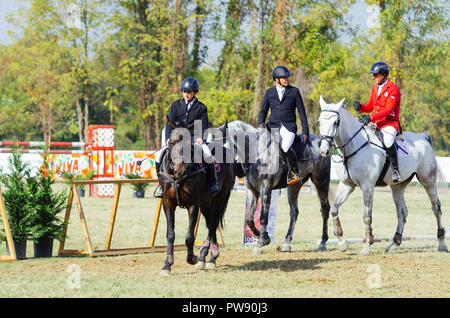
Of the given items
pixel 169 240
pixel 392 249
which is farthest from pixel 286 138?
pixel 169 240

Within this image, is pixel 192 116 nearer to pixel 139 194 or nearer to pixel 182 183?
pixel 182 183

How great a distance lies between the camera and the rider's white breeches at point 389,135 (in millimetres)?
11242

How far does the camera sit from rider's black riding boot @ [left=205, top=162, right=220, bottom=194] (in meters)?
8.91

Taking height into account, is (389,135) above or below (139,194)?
above

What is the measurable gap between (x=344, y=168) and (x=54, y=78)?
37.1 metres

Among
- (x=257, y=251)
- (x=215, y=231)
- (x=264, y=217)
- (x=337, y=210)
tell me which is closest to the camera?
(x=215, y=231)

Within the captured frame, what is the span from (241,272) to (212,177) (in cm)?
142

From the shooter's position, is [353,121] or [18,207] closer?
[18,207]

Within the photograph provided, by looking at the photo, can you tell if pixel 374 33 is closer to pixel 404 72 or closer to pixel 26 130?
pixel 404 72

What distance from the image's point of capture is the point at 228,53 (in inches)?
1423

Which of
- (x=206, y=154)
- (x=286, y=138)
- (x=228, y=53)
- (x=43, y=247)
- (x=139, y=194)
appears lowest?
(x=139, y=194)

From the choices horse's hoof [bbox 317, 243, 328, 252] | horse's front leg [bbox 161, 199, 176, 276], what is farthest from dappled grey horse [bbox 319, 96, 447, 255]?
horse's front leg [bbox 161, 199, 176, 276]

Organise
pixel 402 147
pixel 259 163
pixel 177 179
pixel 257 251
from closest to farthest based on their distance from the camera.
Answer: pixel 177 179 < pixel 259 163 < pixel 257 251 < pixel 402 147
